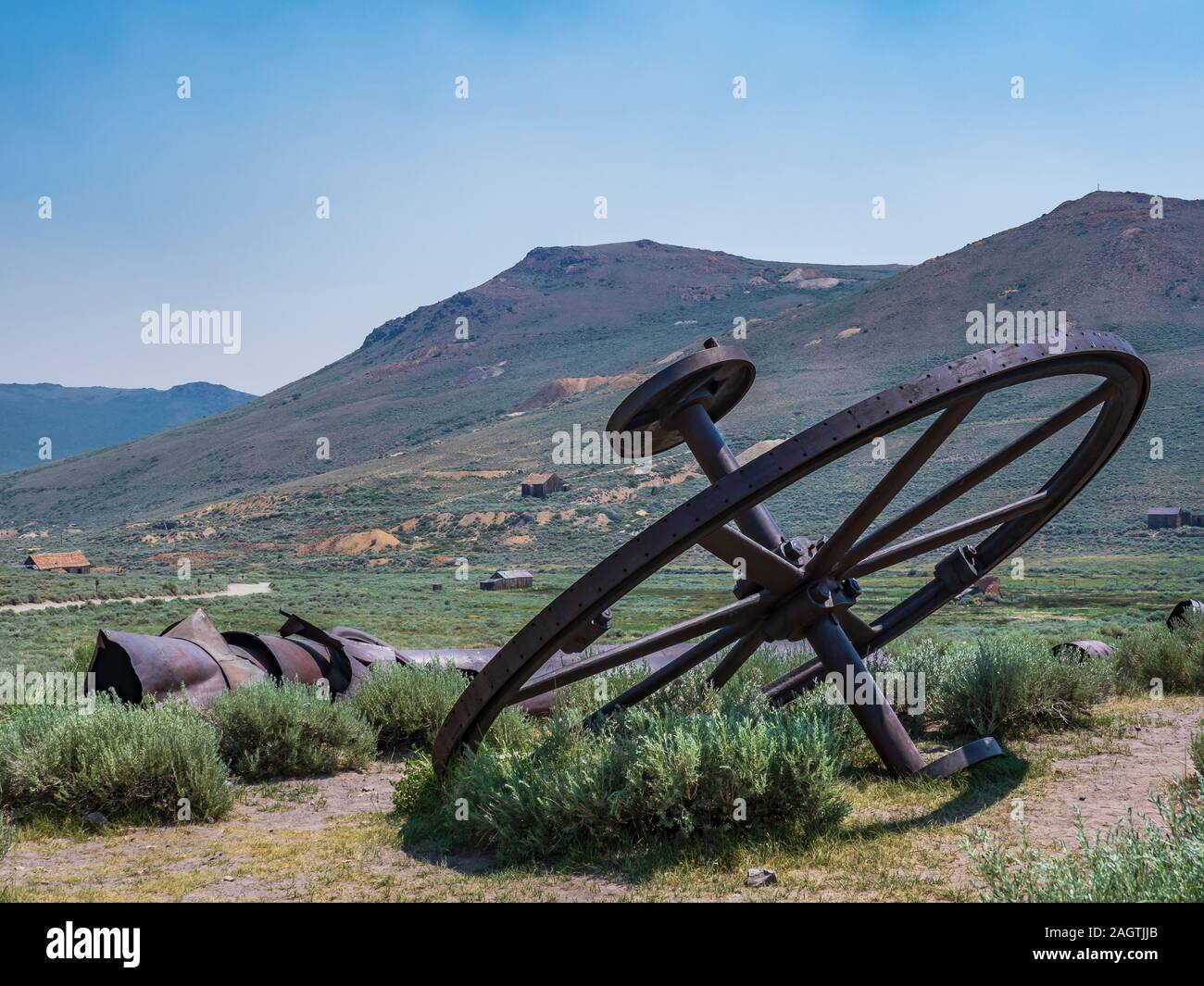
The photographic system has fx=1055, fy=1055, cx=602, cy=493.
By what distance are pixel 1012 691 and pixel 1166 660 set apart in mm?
3805

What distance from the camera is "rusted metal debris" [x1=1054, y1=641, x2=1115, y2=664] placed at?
402 inches

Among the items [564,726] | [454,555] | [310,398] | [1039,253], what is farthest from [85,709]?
[310,398]

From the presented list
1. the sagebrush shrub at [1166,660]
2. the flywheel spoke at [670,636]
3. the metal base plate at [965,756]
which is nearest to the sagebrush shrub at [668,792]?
the flywheel spoke at [670,636]

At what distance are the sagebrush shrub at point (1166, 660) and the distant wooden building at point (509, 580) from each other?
41811 millimetres

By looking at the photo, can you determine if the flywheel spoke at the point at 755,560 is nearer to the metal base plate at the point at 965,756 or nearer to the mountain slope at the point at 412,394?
the metal base plate at the point at 965,756

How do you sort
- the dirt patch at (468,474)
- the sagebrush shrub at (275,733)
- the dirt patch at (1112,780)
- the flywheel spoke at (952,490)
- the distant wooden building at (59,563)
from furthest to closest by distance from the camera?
the dirt patch at (468,474), the distant wooden building at (59,563), the sagebrush shrub at (275,733), the flywheel spoke at (952,490), the dirt patch at (1112,780)

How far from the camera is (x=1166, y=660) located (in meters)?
11.3

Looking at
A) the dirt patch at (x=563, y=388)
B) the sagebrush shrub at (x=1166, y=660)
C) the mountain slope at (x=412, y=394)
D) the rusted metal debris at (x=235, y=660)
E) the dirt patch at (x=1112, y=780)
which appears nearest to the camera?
the dirt patch at (x=1112, y=780)

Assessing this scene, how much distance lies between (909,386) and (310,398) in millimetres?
165447

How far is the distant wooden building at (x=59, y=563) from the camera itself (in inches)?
2544

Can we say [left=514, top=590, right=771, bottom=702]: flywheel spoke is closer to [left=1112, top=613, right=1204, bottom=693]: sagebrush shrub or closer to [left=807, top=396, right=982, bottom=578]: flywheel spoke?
[left=807, top=396, right=982, bottom=578]: flywheel spoke

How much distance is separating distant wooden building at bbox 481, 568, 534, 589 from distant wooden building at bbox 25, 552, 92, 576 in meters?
28.6

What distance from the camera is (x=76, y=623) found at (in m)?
34.8
